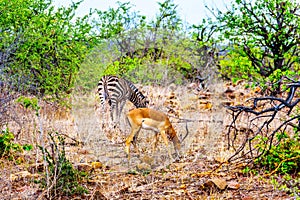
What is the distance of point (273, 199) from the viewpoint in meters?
4.55

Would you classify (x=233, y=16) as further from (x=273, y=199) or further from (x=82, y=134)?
(x=273, y=199)

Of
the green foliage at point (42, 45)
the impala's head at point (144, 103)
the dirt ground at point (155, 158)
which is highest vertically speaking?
the green foliage at point (42, 45)

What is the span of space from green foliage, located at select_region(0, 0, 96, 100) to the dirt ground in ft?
1.91

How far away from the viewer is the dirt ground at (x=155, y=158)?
493 cm

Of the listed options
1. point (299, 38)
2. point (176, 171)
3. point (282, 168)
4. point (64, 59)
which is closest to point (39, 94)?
point (64, 59)

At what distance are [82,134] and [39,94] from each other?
1041mm

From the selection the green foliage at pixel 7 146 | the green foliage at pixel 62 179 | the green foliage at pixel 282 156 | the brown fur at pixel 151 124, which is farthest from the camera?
the brown fur at pixel 151 124

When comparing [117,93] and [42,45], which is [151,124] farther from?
[42,45]

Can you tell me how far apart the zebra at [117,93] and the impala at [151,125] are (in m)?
0.59

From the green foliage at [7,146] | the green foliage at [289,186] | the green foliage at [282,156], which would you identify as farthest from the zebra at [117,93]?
the green foliage at [289,186]

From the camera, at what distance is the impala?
6.59m

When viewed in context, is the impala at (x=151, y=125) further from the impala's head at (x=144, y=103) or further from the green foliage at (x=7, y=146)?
the green foliage at (x=7, y=146)

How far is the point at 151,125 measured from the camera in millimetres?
6625

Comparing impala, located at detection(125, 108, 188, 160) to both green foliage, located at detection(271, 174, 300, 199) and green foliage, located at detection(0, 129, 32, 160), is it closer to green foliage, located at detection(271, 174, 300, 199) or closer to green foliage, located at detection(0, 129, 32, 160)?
green foliage, located at detection(0, 129, 32, 160)
